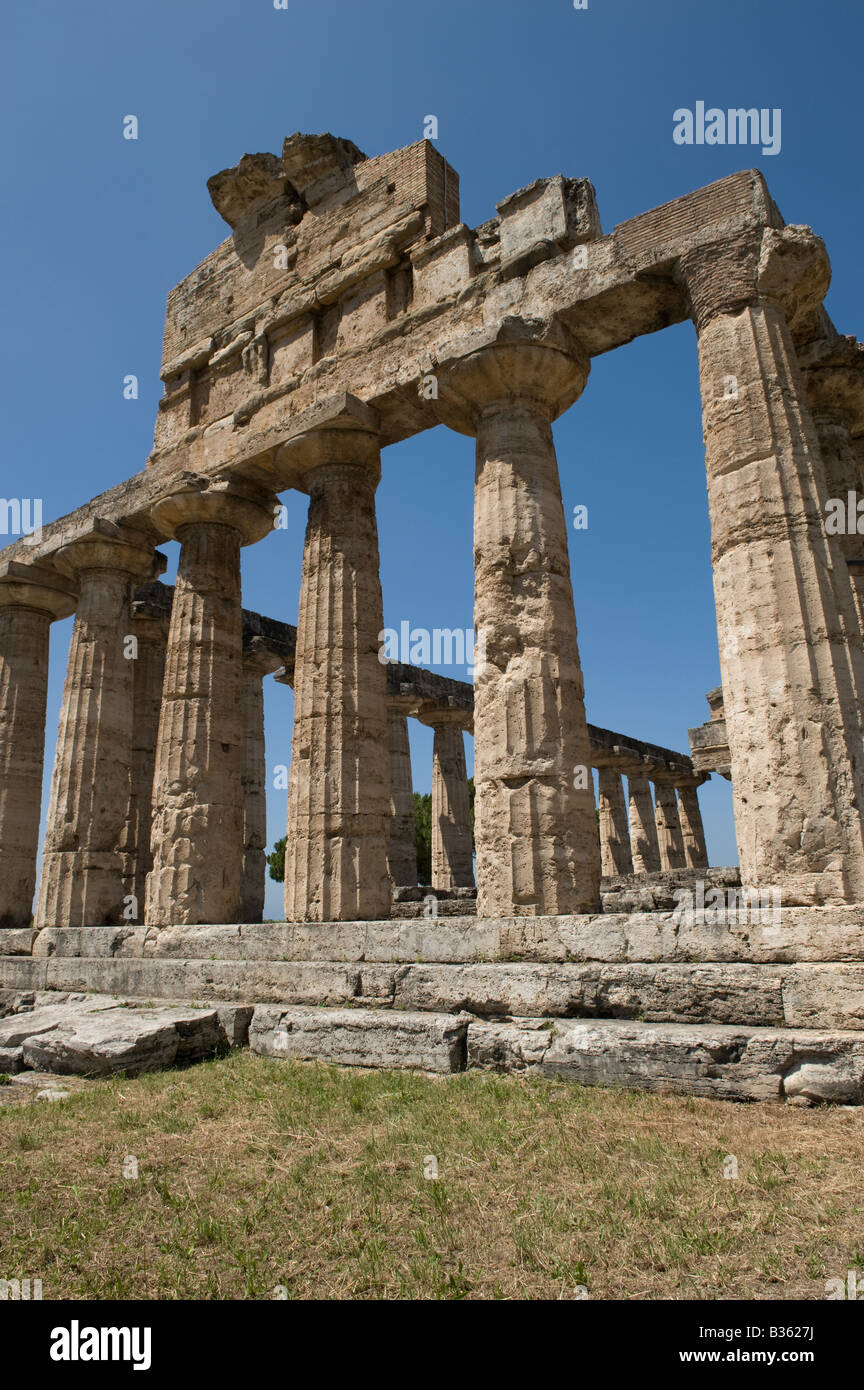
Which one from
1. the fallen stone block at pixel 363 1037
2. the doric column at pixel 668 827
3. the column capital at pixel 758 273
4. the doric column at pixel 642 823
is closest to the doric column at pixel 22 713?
the fallen stone block at pixel 363 1037

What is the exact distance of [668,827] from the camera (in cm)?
3325

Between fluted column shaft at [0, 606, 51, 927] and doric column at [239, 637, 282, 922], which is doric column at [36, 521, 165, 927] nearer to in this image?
fluted column shaft at [0, 606, 51, 927]

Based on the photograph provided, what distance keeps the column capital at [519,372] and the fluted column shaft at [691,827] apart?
25724mm

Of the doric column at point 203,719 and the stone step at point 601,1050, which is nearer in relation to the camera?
the stone step at point 601,1050

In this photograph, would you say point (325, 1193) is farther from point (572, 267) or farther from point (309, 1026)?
point (572, 267)

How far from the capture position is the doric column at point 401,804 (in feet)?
75.8

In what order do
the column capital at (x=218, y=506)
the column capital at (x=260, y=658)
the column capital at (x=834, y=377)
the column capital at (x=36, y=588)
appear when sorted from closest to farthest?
the column capital at (x=834, y=377) < the column capital at (x=218, y=506) < the column capital at (x=36, y=588) < the column capital at (x=260, y=658)

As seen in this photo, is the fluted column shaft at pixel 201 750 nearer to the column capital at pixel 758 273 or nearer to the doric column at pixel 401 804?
the column capital at pixel 758 273

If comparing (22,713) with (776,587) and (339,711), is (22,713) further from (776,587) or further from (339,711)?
(776,587)

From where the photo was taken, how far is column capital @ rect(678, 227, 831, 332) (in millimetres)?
8508

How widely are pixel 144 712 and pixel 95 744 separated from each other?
4.22 m

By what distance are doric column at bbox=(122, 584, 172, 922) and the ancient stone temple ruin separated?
912 millimetres

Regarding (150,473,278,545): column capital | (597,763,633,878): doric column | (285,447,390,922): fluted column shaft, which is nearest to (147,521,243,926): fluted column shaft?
(150,473,278,545): column capital
